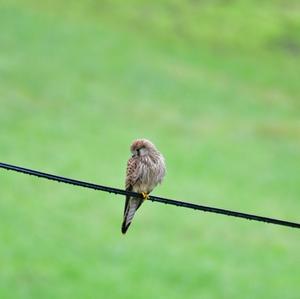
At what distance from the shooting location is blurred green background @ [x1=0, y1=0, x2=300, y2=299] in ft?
81.6

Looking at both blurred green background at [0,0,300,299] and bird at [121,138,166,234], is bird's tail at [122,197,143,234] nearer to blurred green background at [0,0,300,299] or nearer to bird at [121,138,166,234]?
bird at [121,138,166,234]

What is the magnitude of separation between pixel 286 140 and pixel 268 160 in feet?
7.57

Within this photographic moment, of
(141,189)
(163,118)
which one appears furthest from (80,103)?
(141,189)

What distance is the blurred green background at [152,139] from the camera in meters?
24.9

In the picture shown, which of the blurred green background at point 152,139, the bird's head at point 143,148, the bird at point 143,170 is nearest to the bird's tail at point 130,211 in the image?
the bird at point 143,170

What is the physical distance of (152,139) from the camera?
35.2 m

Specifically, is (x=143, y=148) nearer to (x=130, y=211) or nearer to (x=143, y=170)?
(x=143, y=170)

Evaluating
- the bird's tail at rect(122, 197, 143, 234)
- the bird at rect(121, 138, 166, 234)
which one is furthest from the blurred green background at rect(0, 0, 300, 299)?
the bird's tail at rect(122, 197, 143, 234)

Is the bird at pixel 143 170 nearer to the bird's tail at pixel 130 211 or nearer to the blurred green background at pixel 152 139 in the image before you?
the bird's tail at pixel 130 211

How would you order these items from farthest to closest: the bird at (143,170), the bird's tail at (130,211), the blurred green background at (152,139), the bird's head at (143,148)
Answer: the blurred green background at (152,139) → the bird's head at (143,148) → the bird at (143,170) → the bird's tail at (130,211)

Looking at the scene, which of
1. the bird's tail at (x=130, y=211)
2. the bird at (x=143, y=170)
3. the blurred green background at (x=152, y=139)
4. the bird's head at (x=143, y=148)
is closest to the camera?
the bird's tail at (x=130, y=211)

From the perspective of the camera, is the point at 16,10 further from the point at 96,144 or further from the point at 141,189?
the point at 141,189

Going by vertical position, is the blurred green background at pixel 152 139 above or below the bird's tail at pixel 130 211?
above

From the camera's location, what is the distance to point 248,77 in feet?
145
